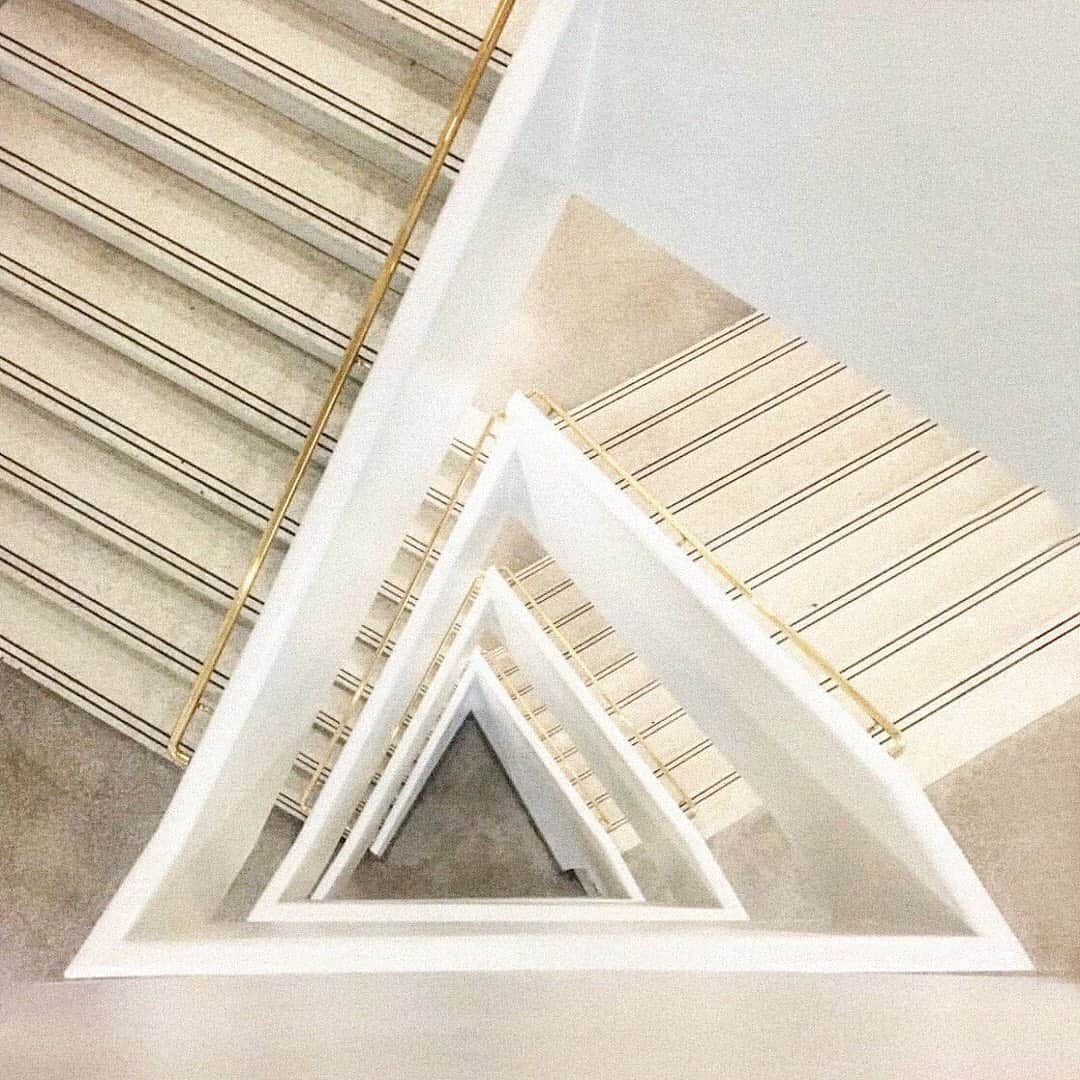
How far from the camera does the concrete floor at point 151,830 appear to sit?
394 cm

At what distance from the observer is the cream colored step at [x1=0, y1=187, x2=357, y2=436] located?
3.40 metres

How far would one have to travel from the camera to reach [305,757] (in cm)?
442

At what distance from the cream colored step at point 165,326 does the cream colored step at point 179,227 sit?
2.1 inches

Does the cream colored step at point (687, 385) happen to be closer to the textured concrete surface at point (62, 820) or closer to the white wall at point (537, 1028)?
the textured concrete surface at point (62, 820)

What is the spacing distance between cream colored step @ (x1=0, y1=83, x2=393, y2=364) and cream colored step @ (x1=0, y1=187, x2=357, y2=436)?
5cm

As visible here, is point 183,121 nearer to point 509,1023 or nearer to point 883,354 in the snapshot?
point 883,354

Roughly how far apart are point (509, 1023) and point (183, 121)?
3.15m

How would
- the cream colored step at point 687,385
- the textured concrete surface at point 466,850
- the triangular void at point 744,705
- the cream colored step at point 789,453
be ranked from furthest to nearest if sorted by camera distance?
1. the textured concrete surface at point 466,850
2. the cream colored step at point 687,385
3. the cream colored step at point 789,453
4. the triangular void at point 744,705

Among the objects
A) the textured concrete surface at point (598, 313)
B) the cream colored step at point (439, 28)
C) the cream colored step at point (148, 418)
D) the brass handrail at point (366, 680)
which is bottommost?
the brass handrail at point (366, 680)

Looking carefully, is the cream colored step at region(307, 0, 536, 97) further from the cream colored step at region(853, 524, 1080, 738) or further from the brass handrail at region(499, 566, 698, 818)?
the cream colored step at region(853, 524, 1080, 738)

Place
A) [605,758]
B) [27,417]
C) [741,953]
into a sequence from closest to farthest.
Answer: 1. [741,953]
2. [27,417]
3. [605,758]

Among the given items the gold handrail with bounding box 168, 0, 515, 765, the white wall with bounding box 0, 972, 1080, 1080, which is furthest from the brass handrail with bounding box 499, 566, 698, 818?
the white wall with bounding box 0, 972, 1080, 1080

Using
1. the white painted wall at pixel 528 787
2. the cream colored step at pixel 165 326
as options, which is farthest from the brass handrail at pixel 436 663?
the cream colored step at pixel 165 326

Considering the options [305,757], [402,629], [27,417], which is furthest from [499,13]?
[305,757]
